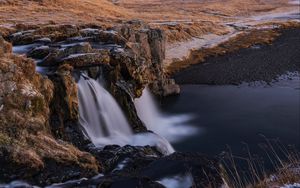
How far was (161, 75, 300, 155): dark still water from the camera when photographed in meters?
23.5

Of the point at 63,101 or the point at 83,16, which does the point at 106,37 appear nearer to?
the point at 63,101

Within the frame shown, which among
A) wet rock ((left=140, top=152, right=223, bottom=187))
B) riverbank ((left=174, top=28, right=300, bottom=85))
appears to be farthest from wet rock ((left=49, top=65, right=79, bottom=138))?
riverbank ((left=174, top=28, right=300, bottom=85))

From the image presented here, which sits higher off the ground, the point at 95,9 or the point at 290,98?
the point at 95,9

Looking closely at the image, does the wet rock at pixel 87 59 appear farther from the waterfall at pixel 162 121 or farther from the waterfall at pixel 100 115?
the waterfall at pixel 162 121

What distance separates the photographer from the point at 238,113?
94.5ft

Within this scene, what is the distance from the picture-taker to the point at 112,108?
21.9 metres

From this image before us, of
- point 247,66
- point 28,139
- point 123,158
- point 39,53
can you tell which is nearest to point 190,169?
point 123,158

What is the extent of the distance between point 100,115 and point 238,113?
452 inches

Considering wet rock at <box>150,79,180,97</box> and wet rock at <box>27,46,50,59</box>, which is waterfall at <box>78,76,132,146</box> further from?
wet rock at <box>150,79,180,97</box>

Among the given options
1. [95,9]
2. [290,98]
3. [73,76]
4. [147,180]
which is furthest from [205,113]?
[95,9]

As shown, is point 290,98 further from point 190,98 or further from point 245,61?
point 245,61

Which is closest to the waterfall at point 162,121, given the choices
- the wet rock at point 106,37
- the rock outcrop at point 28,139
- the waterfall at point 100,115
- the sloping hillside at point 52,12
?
the waterfall at point 100,115

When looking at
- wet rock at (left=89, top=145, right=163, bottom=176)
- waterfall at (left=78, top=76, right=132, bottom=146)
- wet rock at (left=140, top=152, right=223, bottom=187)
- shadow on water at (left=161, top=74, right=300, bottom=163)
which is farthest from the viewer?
shadow on water at (left=161, top=74, right=300, bottom=163)

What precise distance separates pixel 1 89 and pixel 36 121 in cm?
151
